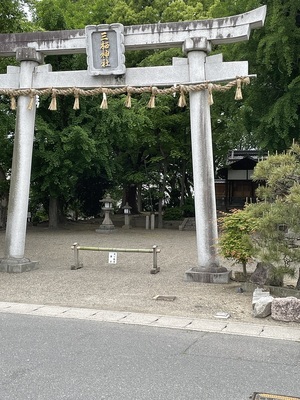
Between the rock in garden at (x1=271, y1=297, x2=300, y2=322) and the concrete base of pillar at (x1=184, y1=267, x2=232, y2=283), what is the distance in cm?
287

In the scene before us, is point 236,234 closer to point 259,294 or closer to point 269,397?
point 259,294

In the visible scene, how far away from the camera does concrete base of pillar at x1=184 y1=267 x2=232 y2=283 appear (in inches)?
382

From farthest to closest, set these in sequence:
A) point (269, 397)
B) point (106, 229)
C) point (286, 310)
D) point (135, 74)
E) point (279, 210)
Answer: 1. point (106, 229)
2. point (135, 74)
3. point (279, 210)
4. point (286, 310)
5. point (269, 397)

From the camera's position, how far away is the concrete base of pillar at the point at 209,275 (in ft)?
31.8

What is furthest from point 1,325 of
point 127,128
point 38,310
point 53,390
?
point 127,128

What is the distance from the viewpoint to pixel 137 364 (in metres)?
4.81

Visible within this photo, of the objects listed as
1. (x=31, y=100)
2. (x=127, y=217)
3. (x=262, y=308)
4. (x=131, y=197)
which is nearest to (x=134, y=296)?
(x=262, y=308)

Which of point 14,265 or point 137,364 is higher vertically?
point 14,265

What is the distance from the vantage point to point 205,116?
1007 centimetres

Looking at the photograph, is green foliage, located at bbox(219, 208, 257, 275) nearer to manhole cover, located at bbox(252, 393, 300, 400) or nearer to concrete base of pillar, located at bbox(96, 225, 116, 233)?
manhole cover, located at bbox(252, 393, 300, 400)

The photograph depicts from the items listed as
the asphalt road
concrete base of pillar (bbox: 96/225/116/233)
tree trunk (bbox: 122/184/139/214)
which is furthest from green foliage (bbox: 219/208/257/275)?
tree trunk (bbox: 122/184/139/214)

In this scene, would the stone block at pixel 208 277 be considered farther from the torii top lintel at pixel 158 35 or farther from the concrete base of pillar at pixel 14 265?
the torii top lintel at pixel 158 35

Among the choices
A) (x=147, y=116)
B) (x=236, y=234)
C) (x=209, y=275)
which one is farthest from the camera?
(x=147, y=116)

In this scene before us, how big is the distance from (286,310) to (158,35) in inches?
269
